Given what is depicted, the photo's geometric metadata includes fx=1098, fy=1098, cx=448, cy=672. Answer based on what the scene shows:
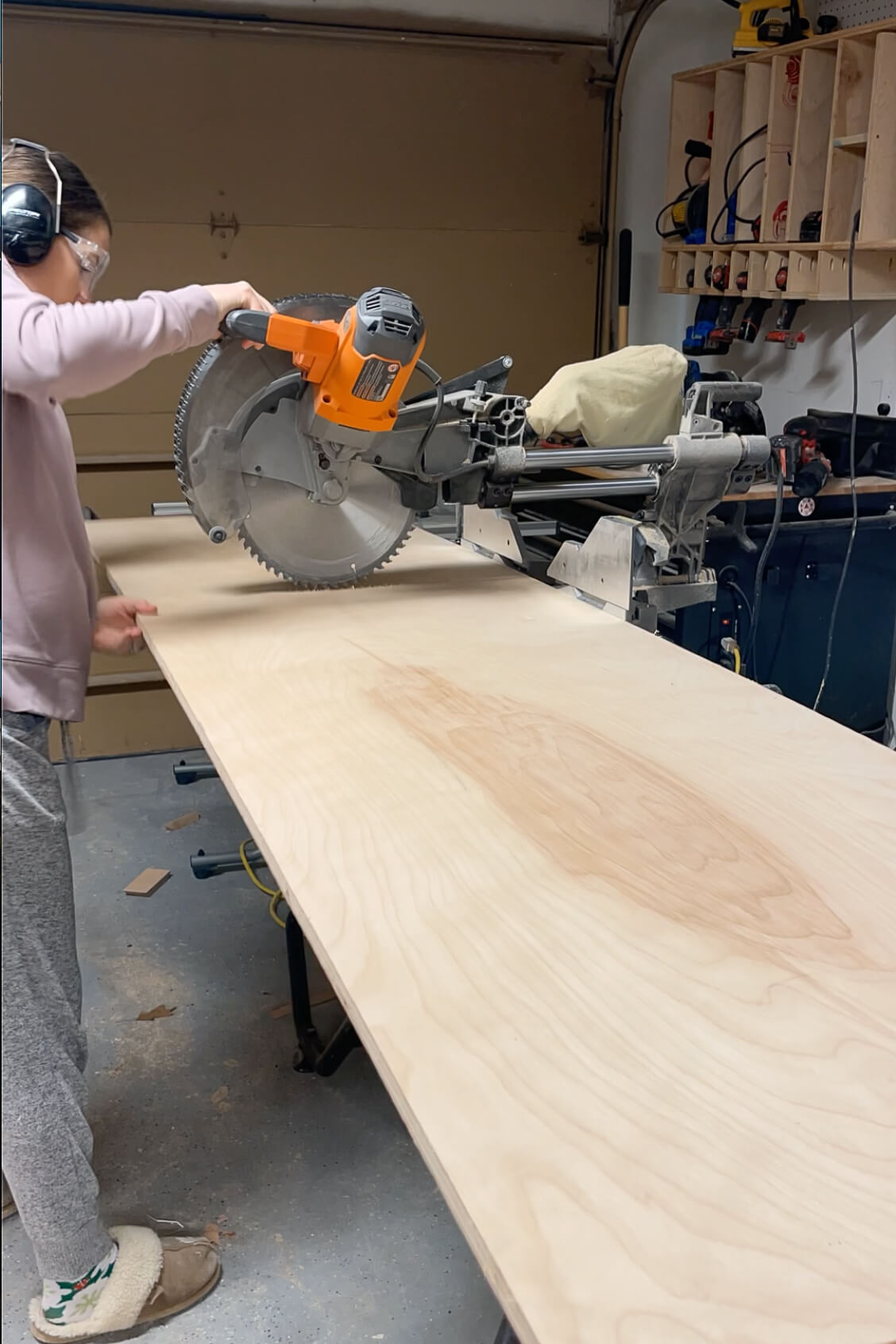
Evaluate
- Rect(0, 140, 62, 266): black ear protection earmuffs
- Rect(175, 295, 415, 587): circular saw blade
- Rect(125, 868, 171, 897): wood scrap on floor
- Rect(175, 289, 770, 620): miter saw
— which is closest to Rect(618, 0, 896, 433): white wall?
Rect(175, 289, 770, 620): miter saw

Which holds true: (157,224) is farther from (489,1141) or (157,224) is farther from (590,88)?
(489,1141)

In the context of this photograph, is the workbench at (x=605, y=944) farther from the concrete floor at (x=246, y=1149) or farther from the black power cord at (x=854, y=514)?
the black power cord at (x=854, y=514)

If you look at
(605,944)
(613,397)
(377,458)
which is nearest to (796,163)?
(613,397)

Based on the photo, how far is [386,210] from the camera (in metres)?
3.57

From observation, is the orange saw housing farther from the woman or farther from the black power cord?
the black power cord

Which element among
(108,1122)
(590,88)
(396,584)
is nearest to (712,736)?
(396,584)

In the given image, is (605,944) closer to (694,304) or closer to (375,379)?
(375,379)

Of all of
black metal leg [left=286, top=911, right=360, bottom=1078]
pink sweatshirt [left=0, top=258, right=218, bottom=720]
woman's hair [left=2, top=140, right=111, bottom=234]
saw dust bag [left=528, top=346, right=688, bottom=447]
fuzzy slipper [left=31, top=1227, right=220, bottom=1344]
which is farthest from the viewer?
black metal leg [left=286, top=911, right=360, bottom=1078]

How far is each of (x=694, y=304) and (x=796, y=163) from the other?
926 millimetres

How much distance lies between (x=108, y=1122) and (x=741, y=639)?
186 cm

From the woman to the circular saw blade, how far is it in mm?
440

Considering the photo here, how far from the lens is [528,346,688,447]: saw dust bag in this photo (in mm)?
2018

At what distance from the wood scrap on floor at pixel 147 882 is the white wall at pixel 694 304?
2.40 m

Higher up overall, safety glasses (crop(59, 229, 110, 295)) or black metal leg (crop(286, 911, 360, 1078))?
safety glasses (crop(59, 229, 110, 295))
